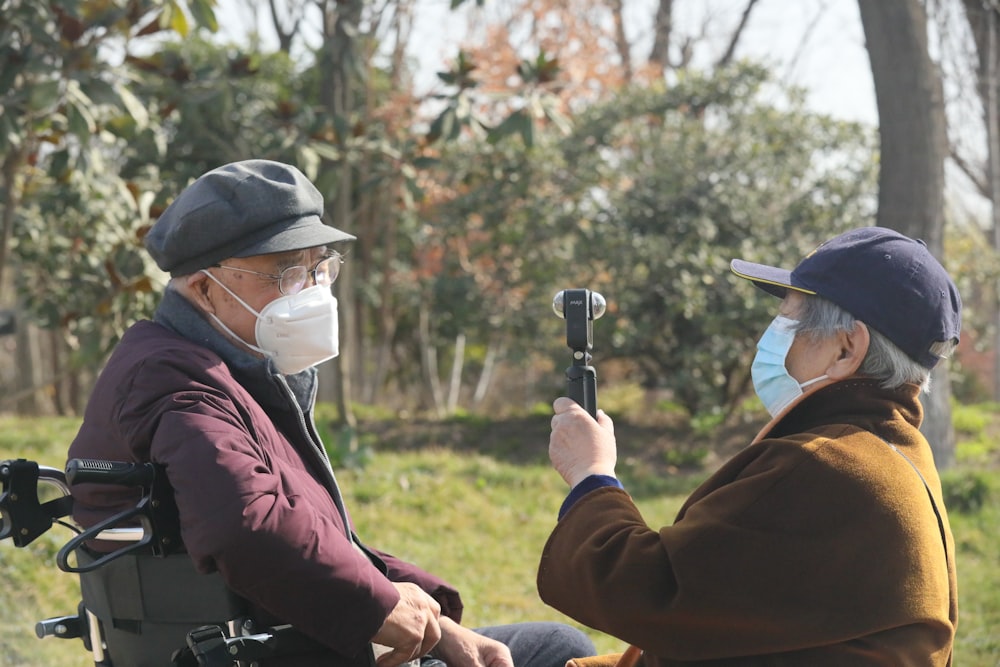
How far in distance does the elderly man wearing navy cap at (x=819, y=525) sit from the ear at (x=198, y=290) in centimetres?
89

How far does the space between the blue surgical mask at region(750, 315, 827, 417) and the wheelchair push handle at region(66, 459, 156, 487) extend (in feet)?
4.26

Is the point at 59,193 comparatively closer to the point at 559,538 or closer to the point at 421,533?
the point at 421,533

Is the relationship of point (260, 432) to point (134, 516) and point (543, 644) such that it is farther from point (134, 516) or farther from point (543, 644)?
point (543, 644)

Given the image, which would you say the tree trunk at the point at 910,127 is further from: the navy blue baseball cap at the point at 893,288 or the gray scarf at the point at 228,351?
the gray scarf at the point at 228,351

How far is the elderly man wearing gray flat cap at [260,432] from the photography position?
1.97 metres

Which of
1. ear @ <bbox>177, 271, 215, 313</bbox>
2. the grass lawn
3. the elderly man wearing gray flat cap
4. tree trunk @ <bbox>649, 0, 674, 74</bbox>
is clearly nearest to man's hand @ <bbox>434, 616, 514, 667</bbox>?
the elderly man wearing gray flat cap

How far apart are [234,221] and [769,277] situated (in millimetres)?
1172

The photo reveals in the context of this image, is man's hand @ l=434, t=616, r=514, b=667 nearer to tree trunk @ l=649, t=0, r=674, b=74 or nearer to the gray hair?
the gray hair

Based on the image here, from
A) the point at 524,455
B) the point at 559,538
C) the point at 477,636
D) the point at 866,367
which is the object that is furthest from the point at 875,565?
the point at 524,455

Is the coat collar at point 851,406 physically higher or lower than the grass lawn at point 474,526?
higher

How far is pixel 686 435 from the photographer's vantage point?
8.71m

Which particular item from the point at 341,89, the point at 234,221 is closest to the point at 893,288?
the point at 234,221

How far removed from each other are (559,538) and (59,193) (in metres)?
6.13

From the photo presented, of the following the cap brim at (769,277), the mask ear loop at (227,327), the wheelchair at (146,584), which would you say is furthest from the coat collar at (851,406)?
the mask ear loop at (227,327)
